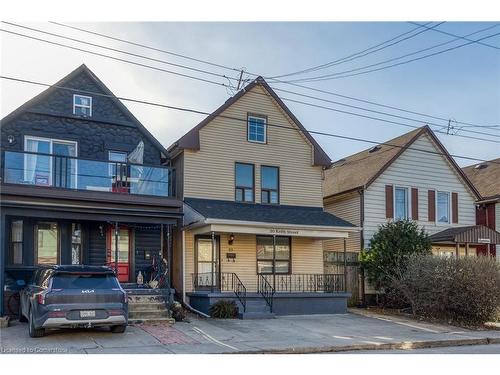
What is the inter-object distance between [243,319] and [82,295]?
6.34m

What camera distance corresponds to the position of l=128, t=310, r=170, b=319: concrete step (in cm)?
1706

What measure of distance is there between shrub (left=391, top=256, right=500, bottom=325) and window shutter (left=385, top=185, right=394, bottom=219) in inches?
196

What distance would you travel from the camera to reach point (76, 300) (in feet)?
43.8

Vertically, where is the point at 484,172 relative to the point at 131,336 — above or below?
above

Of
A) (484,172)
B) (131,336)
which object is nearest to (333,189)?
(484,172)

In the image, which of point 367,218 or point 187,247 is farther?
point 367,218

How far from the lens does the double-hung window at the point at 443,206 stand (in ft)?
87.6

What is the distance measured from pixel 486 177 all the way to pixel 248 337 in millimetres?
20651

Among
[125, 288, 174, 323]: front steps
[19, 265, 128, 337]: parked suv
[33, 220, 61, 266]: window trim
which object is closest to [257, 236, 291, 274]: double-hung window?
[125, 288, 174, 323]: front steps

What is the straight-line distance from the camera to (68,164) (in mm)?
18250

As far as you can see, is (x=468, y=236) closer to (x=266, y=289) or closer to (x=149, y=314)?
(x=266, y=289)

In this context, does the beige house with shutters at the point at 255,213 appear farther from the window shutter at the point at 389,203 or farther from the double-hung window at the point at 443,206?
the double-hung window at the point at 443,206

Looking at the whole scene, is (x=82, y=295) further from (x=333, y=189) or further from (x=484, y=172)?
(x=484, y=172)

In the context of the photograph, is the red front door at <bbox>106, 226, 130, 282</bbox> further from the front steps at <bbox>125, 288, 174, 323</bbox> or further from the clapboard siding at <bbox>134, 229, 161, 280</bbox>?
the front steps at <bbox>125, 288, 174, 323</bbox>
